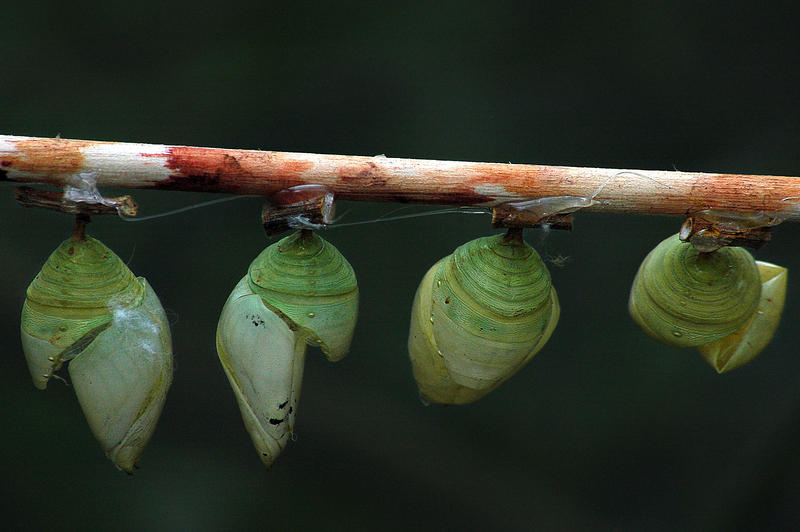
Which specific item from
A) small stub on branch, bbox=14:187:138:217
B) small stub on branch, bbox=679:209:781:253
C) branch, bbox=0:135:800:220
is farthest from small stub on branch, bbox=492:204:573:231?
small stub on branch, bbox=14:187:138:217

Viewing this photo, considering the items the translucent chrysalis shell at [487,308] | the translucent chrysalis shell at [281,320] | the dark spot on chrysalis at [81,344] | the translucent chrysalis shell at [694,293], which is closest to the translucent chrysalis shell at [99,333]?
the dark spot on chrysalis at [81,344]

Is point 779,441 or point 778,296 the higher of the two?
point 778,296

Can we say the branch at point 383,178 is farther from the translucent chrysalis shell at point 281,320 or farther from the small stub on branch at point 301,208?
the translucent chrysalis shell at point 281,320

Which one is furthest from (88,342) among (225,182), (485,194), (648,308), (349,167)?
(648,308)

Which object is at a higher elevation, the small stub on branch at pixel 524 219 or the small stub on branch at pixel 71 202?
the small stub on branch at pixel 524 219

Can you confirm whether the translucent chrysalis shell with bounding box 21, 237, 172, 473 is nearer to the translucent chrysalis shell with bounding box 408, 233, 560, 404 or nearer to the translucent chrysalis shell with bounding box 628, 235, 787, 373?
the translucent chrysalis shell with bounding box 408, 233, 560, 404

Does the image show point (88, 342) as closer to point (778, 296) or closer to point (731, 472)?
point (778, 296)
